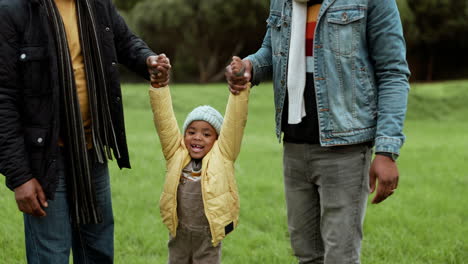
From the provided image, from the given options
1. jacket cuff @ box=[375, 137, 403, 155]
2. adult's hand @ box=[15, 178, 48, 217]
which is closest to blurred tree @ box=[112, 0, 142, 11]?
adult's hand @ box=[15, 178, 48, 217]

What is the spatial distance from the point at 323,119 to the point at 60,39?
134 centimetres

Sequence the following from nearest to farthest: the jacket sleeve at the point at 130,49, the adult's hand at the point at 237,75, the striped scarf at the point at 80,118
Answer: the striped scarf at the point at 80,118
the adult's hand at the point at 237,75
the jacket sleeve at the point at 130,49

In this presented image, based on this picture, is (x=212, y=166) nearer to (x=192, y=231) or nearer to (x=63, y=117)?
(x=192, y=231)

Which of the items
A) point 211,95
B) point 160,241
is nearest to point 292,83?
point 160,241

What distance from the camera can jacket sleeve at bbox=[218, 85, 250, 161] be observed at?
3.23 m

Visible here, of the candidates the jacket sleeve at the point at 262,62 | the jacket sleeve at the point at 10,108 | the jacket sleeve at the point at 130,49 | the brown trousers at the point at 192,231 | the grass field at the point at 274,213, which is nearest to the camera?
the jacket sleeve at the point at 10,108

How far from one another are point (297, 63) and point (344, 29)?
0.28 metres

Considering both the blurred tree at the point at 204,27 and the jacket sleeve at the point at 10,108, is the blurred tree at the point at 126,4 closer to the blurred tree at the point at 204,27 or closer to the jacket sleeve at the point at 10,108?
the blurred tree at the point at 204,27

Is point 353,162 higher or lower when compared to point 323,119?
lower

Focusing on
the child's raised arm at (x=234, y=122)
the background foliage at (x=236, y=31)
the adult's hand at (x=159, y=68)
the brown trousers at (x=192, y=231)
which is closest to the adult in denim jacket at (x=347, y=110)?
the child's raised arm at (x=234, y=122)

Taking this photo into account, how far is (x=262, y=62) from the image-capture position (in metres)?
3.21

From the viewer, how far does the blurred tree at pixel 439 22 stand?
95.6 feet

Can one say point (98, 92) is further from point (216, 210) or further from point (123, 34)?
point (216, 210)

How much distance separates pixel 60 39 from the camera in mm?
2793
